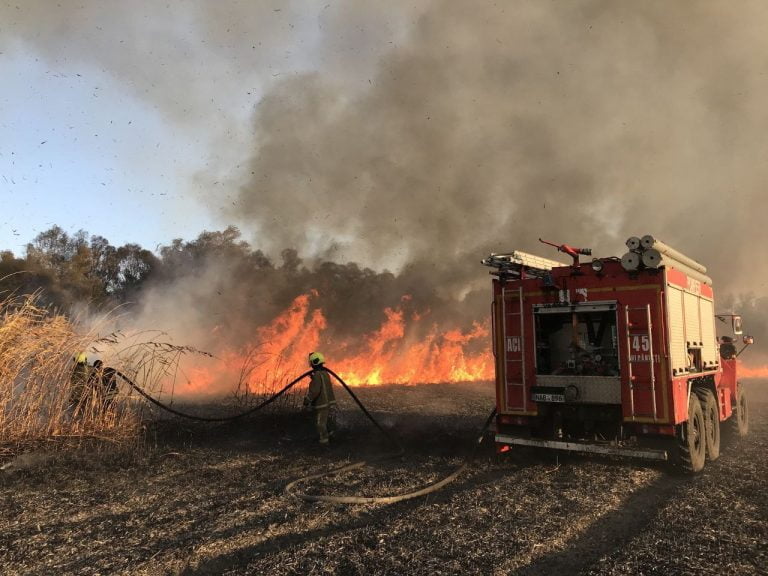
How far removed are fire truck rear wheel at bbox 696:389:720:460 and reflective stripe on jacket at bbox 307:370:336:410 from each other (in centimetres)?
637

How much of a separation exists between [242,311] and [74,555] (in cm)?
2192

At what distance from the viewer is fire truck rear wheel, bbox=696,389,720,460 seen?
8.27m

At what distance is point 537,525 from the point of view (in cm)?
523

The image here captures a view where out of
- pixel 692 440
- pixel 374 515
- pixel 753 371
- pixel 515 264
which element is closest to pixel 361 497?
pixel 374 515

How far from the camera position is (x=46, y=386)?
795cm

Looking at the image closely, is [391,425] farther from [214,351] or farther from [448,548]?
[214,351]

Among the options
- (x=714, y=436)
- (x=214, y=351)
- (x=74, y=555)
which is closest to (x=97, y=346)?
(x=74, y=555)

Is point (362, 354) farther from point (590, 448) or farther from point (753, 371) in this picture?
point (753, 371)

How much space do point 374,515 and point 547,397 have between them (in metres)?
3.49

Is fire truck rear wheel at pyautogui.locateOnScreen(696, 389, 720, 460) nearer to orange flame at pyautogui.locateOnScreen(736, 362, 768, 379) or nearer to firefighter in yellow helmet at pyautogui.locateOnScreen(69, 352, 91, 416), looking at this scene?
firefighter in yellow helmet at pyautogui.locateOnScreen(69, 352, 91, 416)

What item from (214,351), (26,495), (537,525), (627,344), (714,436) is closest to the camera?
(537,525)

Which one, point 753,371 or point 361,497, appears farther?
point 753,371

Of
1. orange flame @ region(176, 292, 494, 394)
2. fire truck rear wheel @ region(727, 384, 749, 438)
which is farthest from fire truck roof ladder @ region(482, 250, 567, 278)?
orange flame @ region(176, 292, 494, 394)


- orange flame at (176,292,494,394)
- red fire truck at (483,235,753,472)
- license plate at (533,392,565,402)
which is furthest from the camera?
orange flame at (176,292,494,394)
